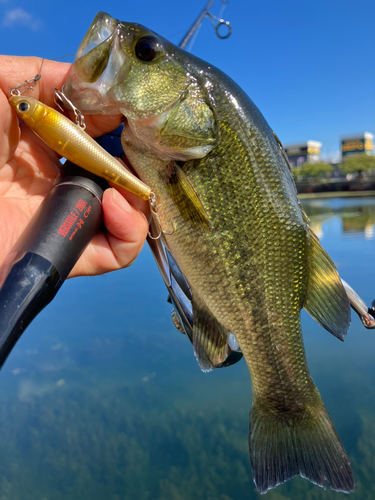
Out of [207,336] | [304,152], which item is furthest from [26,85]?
[304,152]

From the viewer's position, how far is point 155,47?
1.17m

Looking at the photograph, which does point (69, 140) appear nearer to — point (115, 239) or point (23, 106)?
point (23, 106)

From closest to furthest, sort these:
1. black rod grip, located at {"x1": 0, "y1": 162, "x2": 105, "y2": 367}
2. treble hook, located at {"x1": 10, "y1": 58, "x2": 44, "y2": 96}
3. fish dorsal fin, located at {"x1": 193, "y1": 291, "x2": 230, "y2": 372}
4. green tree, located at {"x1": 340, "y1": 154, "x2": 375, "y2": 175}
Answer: black rod grip, located at {"x1": 0, "y1": 162, "x2": 105, "y2": 367}, treble hook, located at {"x1": 10, "y1": 58, "x2": 44, "y2": 96}, fish dorsal fin, located at {"x1": 193, "y1": 291, "x2": 230, "y2": 372}, green tree, located at {"x1": 340, "y1": 154, "x2": 375, "y2": 175}

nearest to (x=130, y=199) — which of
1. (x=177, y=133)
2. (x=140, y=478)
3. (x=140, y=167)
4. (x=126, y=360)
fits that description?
(x=140, y=167)

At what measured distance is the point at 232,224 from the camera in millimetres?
1224

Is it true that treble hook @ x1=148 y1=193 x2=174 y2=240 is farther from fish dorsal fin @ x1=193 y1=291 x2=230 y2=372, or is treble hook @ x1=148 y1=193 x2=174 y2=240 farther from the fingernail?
fish dorsal fin @ x1=193 y1=291 x2=230 y2=372

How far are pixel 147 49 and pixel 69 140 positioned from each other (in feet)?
1.34

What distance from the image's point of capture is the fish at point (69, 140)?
112 centimetres

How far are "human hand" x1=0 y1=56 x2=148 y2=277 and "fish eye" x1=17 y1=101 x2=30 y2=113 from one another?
0.19 meters

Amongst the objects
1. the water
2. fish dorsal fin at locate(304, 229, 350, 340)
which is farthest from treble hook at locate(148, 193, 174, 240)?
the water

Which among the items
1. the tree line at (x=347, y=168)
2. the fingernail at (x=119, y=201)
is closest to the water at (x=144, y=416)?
the fingernail at (x=119, y=201)

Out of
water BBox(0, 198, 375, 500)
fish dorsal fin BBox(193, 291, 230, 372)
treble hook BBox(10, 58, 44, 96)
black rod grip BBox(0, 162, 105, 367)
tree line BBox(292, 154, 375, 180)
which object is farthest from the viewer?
tree line BBox(292, 154, 375, 180)

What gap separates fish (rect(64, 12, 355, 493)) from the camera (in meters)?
1.16

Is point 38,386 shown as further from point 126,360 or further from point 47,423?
point 126,360
